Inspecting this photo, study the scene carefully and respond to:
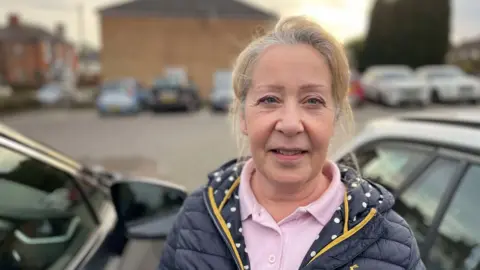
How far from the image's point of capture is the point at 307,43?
50.0 inches

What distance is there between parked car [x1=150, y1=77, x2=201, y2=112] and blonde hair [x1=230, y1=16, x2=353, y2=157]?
18548 millimetres

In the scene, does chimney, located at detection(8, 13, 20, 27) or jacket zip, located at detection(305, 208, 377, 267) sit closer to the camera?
jacket zip, located at detection(305, 208, 377, 267)

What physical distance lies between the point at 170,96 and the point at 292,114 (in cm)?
1879

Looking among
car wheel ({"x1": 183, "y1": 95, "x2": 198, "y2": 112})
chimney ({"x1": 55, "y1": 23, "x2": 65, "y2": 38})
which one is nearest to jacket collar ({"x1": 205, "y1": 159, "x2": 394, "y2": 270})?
car wheel ({"x1": 183, "y1": 95, "x2": 198, "y2": 112})

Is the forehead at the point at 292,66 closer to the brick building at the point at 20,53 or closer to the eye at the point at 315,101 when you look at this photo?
the eye at the point at 315,101

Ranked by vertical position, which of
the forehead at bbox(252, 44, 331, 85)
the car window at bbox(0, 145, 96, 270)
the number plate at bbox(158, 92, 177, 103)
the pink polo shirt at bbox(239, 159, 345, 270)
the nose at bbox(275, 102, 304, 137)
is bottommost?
the number plate at bbox(158, 92, 177, 103)

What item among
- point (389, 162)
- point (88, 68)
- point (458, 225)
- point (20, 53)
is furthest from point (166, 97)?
point (88, 68)

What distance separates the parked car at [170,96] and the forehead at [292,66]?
18.6 meters

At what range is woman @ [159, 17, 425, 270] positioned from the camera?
122cm

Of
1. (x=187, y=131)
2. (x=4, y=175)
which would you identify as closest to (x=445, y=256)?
(x=4, y=175)

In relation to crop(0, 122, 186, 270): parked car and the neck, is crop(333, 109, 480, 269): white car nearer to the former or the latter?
the neck

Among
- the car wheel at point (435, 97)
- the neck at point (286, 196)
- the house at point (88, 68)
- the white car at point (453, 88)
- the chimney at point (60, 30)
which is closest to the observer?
the neck at point (286, 196)

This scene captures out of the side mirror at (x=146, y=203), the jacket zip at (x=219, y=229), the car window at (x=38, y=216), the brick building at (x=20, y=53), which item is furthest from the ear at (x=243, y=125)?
the brick building at (x=20, y=53)

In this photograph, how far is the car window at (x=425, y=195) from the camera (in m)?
1.86
